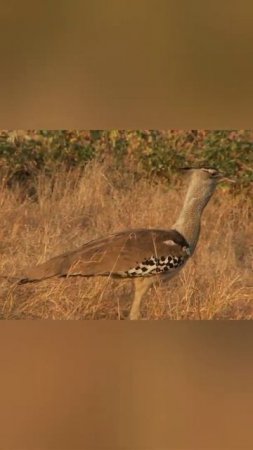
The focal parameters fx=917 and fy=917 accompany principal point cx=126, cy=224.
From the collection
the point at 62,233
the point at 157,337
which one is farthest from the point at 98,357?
the point at 62,233

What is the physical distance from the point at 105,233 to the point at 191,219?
797 mm

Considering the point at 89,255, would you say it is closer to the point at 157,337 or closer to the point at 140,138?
the point at 157,337

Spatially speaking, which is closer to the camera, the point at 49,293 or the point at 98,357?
the point at 98,357

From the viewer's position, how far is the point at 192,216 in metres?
2.76

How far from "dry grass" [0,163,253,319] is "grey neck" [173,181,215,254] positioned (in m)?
0.19

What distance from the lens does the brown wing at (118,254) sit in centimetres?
259
